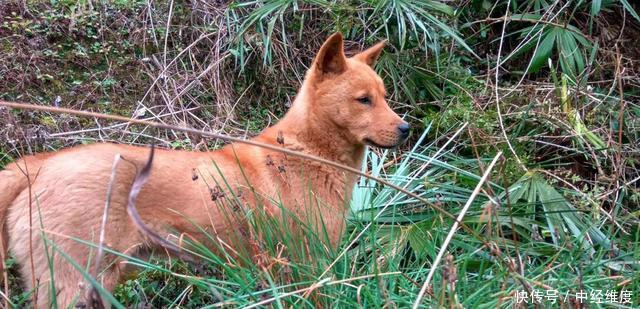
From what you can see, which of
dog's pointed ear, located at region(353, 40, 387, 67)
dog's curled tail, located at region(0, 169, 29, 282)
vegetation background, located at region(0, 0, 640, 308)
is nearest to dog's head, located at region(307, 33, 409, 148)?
dog's pointed ear, located at region(353, 40, 387, 67)

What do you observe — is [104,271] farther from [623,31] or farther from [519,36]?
[623,31]

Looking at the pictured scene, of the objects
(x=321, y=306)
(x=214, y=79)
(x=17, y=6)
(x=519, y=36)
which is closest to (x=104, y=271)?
(x=321, y=306)

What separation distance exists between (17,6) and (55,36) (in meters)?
0.51

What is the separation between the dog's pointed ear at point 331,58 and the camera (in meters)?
4.23

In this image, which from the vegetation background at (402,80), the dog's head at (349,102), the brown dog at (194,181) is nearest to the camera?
the brown dog at (194,181)

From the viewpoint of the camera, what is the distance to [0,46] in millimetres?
6809

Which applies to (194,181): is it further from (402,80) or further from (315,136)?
(402,80)

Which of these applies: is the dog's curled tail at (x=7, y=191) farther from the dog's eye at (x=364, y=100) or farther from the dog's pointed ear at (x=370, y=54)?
the dog's pointed ear at (x=370, y=54)

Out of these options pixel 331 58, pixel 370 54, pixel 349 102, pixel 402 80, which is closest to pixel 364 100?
pixel 349 102

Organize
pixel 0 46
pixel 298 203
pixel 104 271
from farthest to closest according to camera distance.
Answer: pixel 0 46 < pixel 298 203 < pixel 104 271

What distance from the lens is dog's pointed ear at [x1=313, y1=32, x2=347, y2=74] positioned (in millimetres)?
4234

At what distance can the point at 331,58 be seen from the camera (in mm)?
4316

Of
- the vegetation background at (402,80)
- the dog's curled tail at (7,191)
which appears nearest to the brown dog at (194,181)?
the dog's curled tail at (7,191)

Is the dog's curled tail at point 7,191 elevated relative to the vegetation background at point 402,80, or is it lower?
elevated
